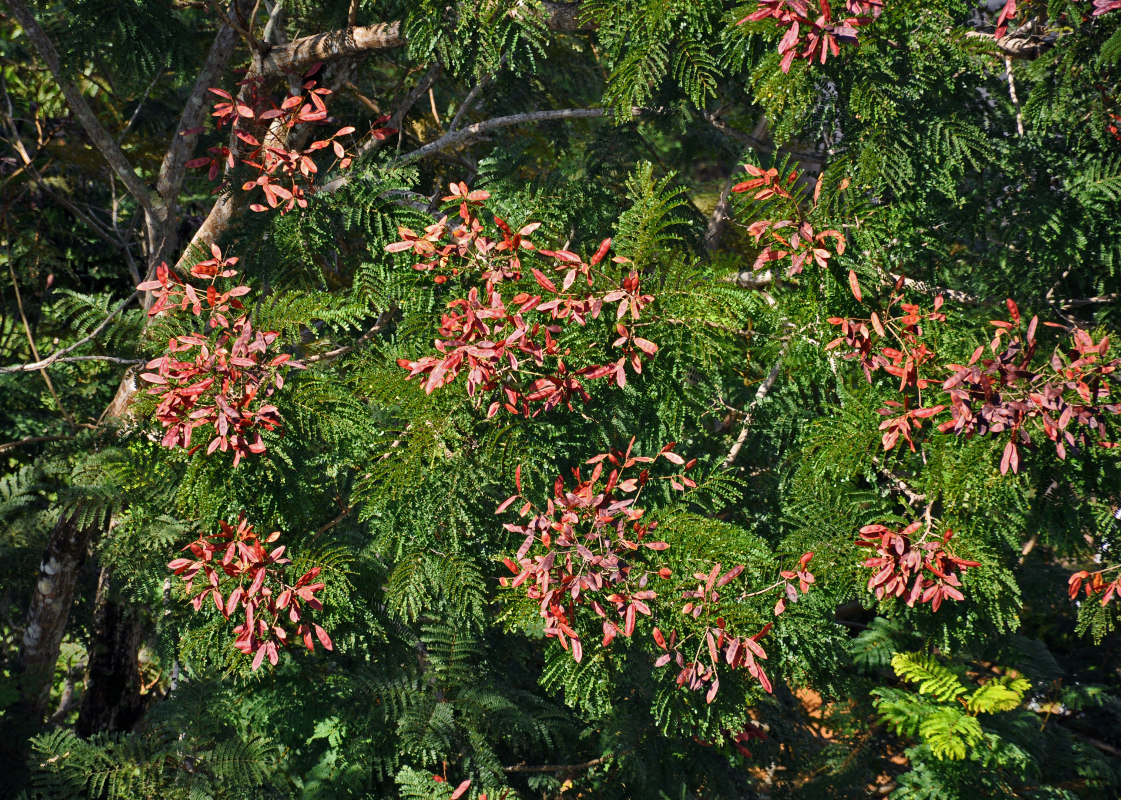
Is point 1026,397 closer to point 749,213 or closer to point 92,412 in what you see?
point 749,213

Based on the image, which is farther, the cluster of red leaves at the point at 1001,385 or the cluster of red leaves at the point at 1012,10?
the cluster of red leaves at the point at 1012,10

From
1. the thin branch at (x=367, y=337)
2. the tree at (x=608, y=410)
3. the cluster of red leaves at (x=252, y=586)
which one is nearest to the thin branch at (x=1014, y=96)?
the tree at (x=608, y=410)

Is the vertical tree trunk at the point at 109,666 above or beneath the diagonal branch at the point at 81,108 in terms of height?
beneath

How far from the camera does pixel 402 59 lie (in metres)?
4.79

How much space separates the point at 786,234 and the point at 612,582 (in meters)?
1.01

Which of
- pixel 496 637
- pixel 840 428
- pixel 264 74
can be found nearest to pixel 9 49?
pixel 264 74

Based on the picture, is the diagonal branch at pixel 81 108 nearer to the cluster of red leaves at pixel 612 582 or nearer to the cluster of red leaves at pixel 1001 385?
the cluster of red leaves at pixel 612 582

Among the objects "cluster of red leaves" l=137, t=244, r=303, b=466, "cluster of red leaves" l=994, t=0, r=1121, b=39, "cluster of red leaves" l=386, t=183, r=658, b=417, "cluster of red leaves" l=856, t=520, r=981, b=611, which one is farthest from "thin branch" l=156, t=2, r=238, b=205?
"cluster of red leaves" l=856, t=520, r=981, b=611

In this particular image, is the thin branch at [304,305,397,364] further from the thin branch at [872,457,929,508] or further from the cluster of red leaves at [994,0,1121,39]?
the cluster of red leaves at [994,0,1121,39]

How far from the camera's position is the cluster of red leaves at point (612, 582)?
6.22 feet

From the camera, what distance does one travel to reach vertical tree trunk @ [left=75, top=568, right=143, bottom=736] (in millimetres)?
4227

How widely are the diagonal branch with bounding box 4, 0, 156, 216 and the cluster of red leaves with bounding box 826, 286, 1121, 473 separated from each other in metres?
2.98

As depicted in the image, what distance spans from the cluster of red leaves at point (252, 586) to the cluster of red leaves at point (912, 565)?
1414 mm

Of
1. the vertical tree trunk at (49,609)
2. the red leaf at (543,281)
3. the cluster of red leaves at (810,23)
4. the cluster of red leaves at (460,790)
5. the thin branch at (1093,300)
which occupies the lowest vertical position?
the vertical tree trunk at (49,609)
